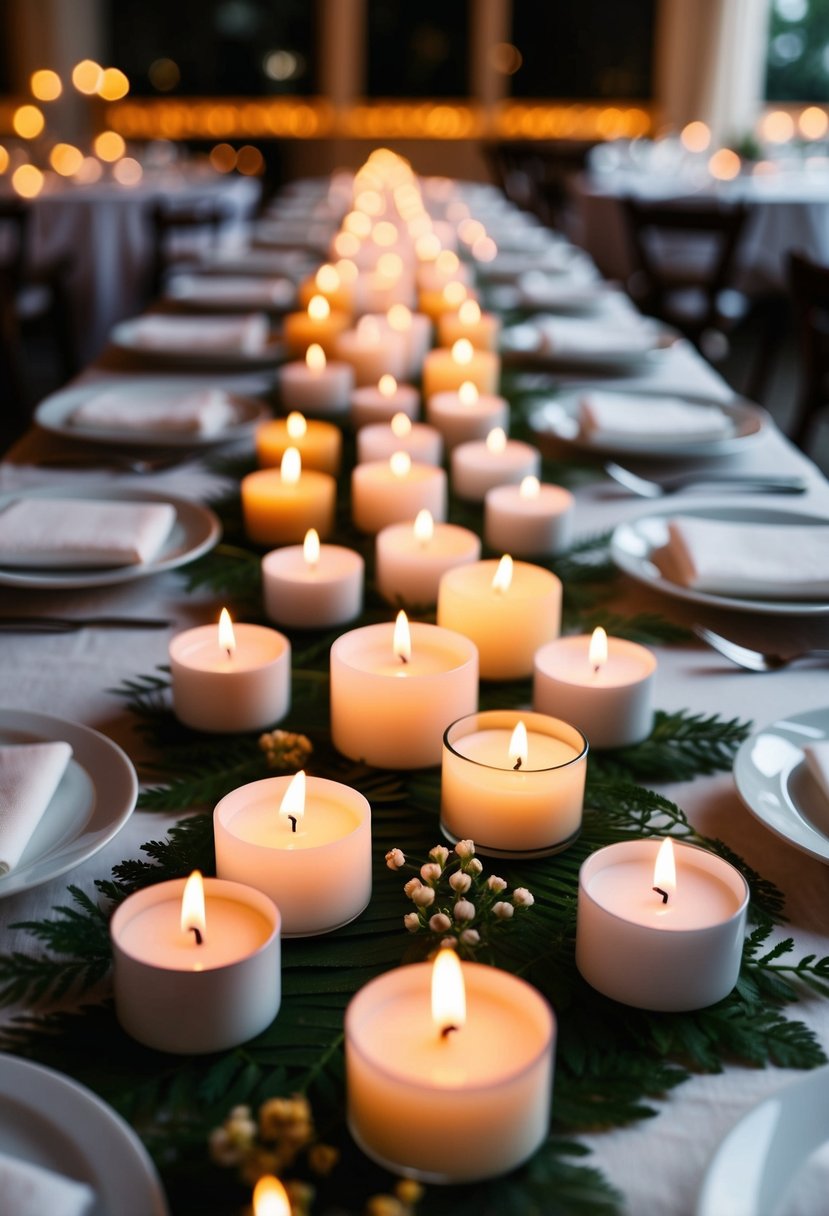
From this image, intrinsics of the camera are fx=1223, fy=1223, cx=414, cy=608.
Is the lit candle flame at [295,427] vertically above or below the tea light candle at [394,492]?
above

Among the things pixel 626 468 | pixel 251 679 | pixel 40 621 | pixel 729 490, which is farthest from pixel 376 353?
pixel 251 679

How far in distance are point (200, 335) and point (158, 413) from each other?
52cm

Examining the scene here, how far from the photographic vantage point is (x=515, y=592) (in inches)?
41.4

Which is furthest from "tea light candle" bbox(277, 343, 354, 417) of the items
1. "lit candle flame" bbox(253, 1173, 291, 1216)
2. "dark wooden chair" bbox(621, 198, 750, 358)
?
"dark wooden chair" bbox(621, 198, 750, 358)

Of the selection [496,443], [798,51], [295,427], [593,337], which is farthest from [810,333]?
[798,51]

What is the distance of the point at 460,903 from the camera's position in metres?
0.67

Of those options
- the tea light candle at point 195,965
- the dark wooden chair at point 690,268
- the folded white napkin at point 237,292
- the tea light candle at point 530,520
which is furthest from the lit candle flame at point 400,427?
the dark wooden chair at point 690,268

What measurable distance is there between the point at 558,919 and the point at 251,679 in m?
0.32

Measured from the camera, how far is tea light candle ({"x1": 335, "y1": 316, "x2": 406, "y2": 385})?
6.41 feet

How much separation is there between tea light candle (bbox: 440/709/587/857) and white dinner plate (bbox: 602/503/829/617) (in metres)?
0.39

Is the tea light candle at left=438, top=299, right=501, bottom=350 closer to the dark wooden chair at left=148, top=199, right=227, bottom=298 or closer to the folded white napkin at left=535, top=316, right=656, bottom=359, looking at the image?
the folded white napkin at left=535, top=316, right=656, bottom=359

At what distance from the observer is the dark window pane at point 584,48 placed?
30.1ft

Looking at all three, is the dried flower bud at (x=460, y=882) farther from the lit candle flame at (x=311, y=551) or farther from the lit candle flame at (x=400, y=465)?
the lit candle flame at (x=400, y=465)

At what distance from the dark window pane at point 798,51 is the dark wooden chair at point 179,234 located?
18.3 feet
